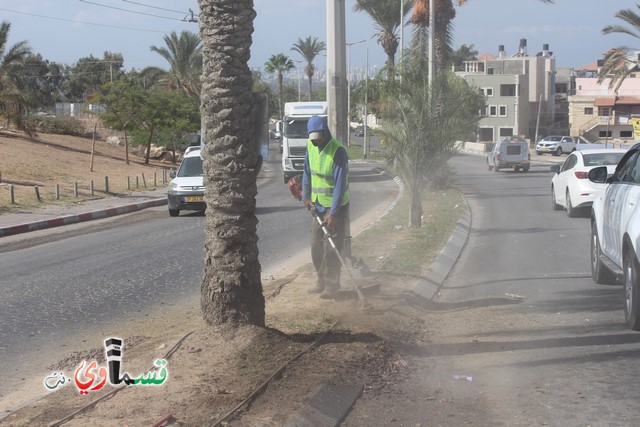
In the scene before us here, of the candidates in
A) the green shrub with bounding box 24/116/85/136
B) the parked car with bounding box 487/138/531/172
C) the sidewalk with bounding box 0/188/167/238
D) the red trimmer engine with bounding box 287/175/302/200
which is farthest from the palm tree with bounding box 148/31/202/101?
the red trimmer engine with bounding box 287/175/302/200

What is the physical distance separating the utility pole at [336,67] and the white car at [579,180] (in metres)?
9.21

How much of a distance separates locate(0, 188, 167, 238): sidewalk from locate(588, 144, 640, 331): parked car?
14588 millimetres

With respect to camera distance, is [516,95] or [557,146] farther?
[516,95]

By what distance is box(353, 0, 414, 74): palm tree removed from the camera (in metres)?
52.3

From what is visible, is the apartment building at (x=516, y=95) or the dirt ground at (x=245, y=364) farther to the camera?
the apartment building at (x=516, y=95)

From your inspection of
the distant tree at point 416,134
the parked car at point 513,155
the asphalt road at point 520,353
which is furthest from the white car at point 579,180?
the parked car at point 513,155

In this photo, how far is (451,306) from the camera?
9.59m

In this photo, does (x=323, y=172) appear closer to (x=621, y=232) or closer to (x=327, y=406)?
(x=621, y=232)

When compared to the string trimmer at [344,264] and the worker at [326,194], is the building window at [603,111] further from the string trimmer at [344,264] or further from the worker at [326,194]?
the string trimmer at [344,264]

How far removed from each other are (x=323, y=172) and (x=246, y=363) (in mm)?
3255

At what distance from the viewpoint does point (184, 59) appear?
5947 cm

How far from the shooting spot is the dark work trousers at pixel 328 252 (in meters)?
9.17

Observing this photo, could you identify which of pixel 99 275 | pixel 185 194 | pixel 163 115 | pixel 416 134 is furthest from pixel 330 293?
pixel 163 115

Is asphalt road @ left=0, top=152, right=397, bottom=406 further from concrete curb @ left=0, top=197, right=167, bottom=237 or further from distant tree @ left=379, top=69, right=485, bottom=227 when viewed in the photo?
distant tree @ left=379, top=69, right=485, bottom=227
